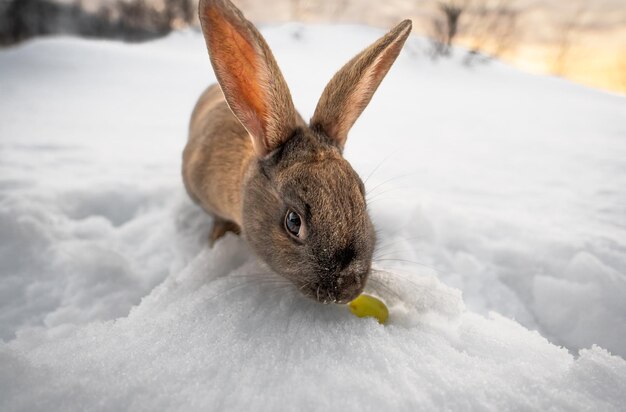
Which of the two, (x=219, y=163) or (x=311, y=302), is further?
(x=219, y=163)

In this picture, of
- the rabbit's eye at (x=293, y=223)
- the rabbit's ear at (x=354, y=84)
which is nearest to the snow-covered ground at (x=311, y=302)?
the rabbit's eye at (x=293, y=223)

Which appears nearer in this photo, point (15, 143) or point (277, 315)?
point (277, 315)

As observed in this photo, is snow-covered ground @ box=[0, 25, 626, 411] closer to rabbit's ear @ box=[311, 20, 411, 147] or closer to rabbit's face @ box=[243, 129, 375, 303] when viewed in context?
rabbit's face @ box=[243, 129, 375, 303]

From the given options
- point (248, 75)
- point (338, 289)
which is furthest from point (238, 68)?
point (338, 289)

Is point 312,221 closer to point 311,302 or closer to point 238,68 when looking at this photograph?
point 311,302

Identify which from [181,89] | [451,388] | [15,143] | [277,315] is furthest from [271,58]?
[181,89]

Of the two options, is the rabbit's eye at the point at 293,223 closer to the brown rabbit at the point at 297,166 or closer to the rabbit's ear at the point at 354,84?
the brown rabbit at the point at 297,166

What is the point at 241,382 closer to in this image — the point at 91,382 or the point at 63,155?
the point at 91,382
